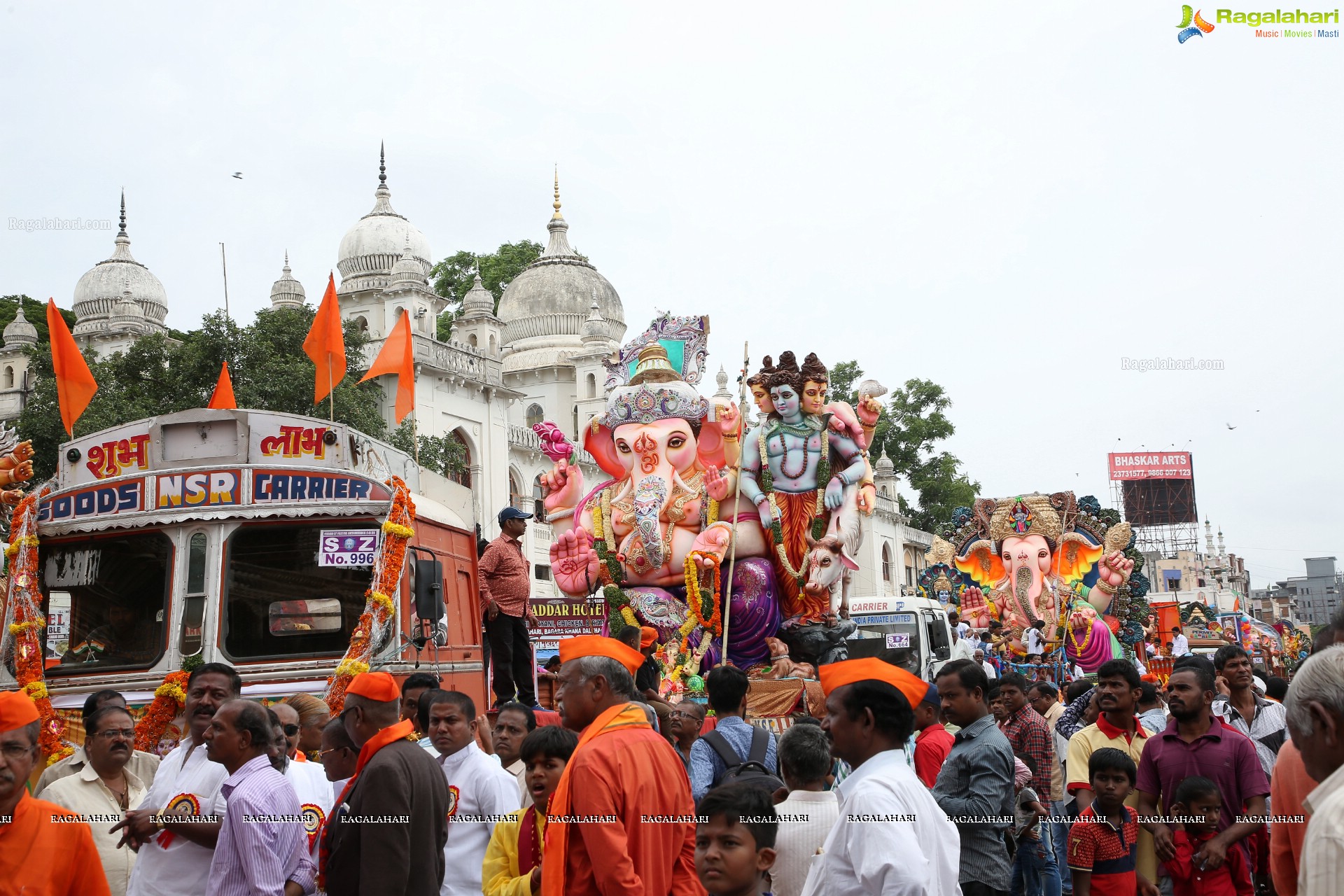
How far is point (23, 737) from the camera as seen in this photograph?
13.9 feet

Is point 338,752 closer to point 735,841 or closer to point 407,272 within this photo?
point 735,841

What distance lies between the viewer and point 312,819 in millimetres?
5852

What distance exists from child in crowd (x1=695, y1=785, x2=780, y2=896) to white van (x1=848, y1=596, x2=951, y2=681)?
12324mm

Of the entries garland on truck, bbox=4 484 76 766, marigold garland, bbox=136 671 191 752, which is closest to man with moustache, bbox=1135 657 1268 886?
marigold garland, bbox=136 671 191 752

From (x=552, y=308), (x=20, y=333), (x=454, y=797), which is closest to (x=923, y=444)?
(x=552, y=308)

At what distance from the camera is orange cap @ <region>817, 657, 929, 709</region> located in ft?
15.4

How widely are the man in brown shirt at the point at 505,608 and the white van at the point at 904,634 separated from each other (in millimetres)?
5669

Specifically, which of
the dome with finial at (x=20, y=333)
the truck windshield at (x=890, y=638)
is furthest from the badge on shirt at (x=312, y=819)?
the dome with finial at (x=20, y=333)

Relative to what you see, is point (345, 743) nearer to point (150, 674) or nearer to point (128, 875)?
point (128, 875)

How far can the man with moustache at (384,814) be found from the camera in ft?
15.9

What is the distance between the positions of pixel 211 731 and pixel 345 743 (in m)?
1.11

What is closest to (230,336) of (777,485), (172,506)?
(777,485)

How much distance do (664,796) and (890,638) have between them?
13050mm

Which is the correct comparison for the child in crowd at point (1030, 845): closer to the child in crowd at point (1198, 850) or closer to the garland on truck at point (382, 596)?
the child in crowd at point (1198, 850)
